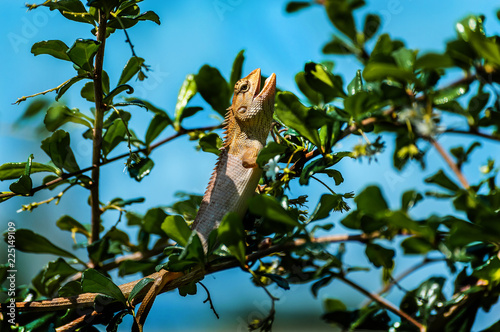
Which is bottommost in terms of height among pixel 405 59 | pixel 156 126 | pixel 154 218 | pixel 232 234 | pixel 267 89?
pixel 232 234

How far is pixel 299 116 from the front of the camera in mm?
1000

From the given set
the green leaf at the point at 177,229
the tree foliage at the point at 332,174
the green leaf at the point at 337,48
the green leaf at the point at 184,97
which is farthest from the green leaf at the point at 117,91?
the green leaf at the point at 337,48

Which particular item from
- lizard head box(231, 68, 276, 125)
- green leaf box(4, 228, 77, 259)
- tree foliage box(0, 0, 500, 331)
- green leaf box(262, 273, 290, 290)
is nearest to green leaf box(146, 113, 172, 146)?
tree foliage box(0, 0, 500, 331)

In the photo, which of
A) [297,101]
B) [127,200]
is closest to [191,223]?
[127,200]

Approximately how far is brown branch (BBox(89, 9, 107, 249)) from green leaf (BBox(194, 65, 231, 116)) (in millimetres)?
288

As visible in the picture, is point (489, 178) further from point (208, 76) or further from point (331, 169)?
point (208, 76)

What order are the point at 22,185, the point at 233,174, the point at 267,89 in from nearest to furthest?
the point at 22,185 → the point at 233,174 → the point at 267,89

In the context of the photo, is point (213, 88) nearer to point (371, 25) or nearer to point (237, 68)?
point (237, 68)

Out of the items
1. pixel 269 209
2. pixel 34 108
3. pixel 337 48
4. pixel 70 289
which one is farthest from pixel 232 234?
pixel 34 108

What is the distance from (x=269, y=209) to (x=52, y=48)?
2.26 ft

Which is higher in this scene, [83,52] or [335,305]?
[83,52]

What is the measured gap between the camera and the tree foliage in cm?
80

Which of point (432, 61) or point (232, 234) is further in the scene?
point (232, 234)

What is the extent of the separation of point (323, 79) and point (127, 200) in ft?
2.52
